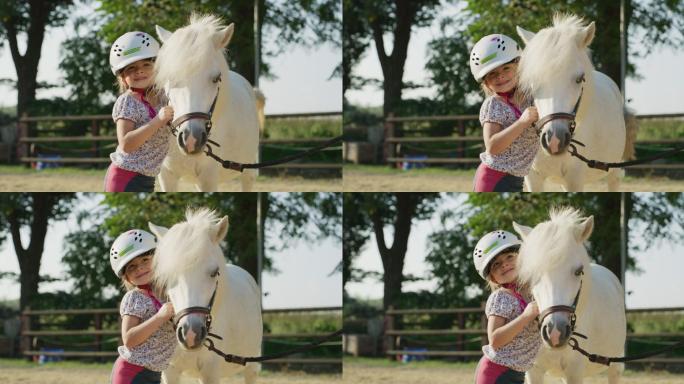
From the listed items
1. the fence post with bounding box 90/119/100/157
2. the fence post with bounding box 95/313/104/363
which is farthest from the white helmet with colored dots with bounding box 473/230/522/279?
the fence post with bounding box 90/119/100/157

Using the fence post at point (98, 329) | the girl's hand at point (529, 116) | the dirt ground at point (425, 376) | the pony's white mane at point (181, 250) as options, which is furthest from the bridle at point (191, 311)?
the fence post at point (98, 329)

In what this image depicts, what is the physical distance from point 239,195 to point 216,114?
2300 millimetres

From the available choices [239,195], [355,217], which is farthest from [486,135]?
[239,195]

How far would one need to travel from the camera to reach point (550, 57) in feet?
10.7

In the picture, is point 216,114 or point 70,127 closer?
point 216,114

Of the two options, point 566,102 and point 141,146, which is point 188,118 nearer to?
point 141,146

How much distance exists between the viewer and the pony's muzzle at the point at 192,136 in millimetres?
3299

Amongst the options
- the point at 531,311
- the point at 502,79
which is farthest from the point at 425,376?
the point at 502,79

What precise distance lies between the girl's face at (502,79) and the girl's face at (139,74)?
1151 millimetres

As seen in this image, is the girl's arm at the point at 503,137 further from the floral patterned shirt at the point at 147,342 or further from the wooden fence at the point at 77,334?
the wooden fence at the point at 77,334

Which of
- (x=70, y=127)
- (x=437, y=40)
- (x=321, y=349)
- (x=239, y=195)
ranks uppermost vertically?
(x=437, y=40)

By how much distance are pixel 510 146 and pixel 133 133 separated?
127 cm

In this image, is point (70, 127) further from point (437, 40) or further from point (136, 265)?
point (136, 265)

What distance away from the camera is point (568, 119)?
10.7 ft
